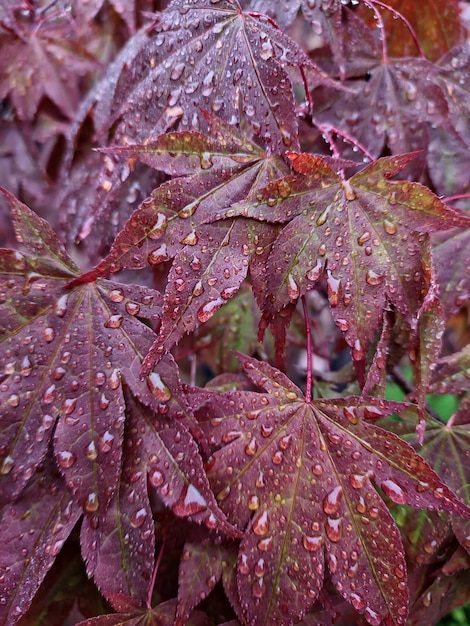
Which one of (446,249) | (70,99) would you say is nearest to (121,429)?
(446,249)

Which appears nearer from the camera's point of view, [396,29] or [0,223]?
[396,29]

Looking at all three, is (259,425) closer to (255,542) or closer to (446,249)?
(255,542)

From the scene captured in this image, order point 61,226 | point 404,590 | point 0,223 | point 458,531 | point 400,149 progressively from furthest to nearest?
point 0,223 < point 61,226 < point 400,149 < point 458,531 < point 404,590

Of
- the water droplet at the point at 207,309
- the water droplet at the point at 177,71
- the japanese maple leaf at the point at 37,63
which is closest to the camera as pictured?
the water droplet at the point at 207,309

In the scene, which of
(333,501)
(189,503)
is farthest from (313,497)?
(189,503)

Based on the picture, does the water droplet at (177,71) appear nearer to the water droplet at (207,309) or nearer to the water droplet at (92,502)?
the water droplet at (207,309)

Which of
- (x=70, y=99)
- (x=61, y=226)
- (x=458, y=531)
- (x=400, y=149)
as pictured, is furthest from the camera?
(x=70, y=99)

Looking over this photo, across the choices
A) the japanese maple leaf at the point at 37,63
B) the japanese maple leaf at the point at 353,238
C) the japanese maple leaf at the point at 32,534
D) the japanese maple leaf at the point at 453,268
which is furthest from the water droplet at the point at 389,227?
the japanese maple leaf at the point at 37,63
